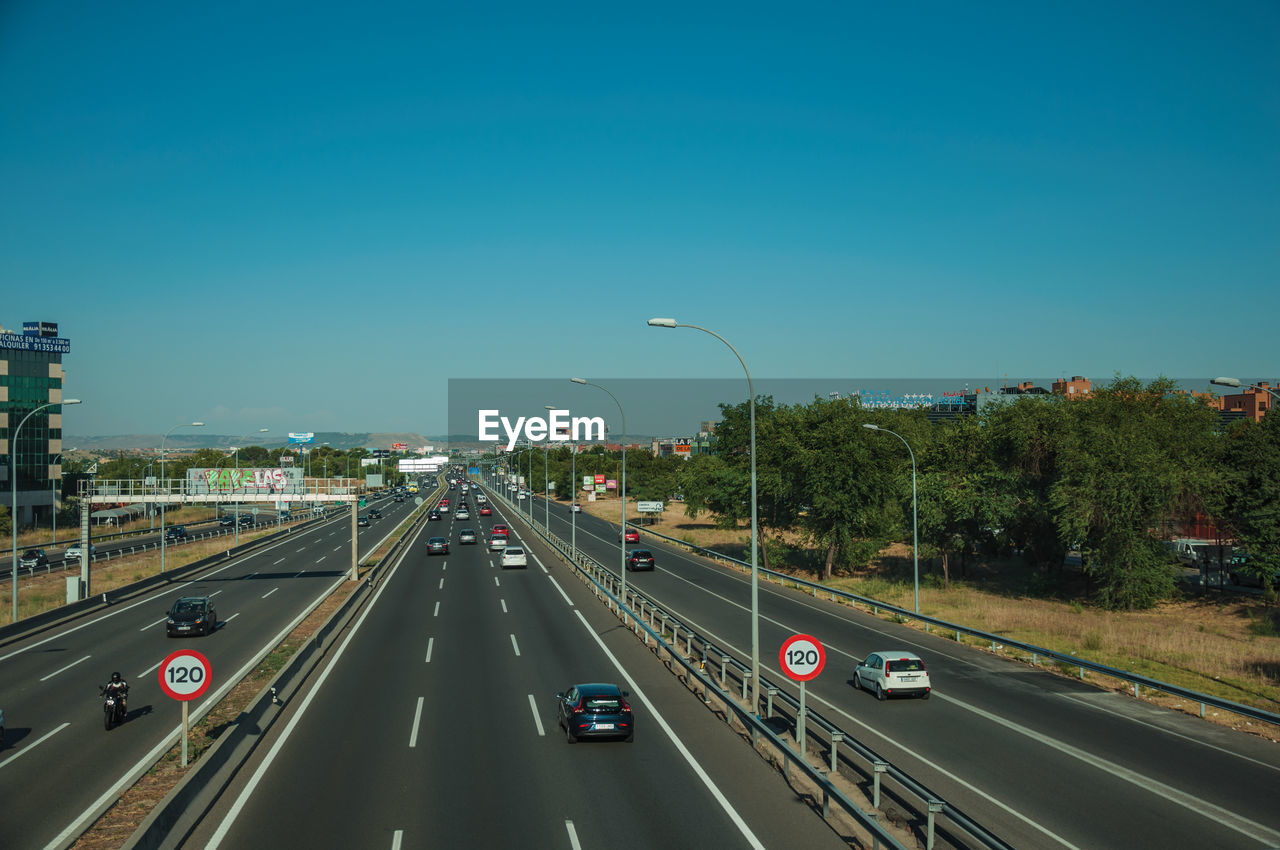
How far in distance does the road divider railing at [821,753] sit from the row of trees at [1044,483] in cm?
2422

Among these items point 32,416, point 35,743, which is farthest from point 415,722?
point 32,416

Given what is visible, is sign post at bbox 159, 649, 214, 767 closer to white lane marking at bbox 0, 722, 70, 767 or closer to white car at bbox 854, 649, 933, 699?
white lane marking at bbox 0, 722, 70, 767

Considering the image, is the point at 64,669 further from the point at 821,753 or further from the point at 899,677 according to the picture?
the point at 899,677

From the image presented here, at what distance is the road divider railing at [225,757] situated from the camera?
436 inches

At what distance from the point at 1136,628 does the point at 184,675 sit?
1432 inches

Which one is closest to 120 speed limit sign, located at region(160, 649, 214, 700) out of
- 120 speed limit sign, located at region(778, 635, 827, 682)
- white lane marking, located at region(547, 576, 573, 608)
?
120 speed limit sign, located at region(778, 635, 827, 682)

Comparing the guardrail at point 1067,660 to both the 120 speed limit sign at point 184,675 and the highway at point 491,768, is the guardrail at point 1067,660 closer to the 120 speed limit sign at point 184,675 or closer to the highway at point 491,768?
the highway at point 491,768

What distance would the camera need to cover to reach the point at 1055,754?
16859mm

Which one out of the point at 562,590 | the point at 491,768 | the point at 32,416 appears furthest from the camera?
the point at 32,416

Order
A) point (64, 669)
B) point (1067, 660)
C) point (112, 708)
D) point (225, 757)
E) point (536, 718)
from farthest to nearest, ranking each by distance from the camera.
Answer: point (64, 669) < point (1067, 660) < point (536, 718) < point (112, 708) < point (225, 757)

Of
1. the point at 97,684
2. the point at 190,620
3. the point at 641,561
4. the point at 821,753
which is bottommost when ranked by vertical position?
the point at 641,561

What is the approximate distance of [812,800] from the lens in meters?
13.5

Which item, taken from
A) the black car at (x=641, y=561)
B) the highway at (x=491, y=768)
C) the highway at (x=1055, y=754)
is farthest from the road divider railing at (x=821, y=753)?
the black car at (x=641, y=561)

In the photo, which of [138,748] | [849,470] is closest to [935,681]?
[138,748]
